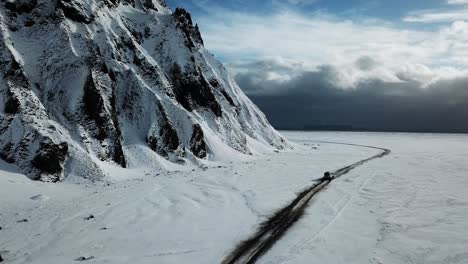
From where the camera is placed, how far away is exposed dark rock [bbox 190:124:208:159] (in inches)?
1711

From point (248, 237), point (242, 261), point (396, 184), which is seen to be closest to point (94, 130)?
point (248, 237)

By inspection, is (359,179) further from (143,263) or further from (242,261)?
(143,263)

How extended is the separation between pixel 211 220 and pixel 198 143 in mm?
22974

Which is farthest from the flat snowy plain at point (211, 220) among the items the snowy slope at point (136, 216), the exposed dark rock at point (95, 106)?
the exposed dark rock at point (95, 106)

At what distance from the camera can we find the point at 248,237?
61.5 feet

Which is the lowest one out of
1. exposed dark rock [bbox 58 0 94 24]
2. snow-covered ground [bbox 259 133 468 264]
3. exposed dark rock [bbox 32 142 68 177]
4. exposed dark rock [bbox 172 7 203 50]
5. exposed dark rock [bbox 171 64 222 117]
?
snow-covered ground [bbox 259 133 468 264]

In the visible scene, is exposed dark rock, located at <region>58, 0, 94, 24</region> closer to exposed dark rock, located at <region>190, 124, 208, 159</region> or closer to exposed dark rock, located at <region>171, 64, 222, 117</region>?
exposed dark rock, located at <region>171, 64, 222, 117</region>

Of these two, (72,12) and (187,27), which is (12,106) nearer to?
(72,12)

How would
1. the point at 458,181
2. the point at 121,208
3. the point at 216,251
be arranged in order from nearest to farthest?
the point at 216,251 → the point at 121,208 → the point at 458,181

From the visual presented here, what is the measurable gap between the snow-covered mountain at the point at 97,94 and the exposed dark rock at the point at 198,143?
0.12 meters

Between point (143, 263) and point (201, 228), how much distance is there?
5250 mm

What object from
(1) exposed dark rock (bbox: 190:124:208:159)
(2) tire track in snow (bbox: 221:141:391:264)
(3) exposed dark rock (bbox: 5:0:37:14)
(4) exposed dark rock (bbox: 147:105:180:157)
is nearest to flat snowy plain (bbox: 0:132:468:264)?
(2) tire track in snow (bbox: 221:141:391:264)

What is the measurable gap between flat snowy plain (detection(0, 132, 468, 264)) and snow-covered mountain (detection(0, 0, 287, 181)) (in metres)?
2.92

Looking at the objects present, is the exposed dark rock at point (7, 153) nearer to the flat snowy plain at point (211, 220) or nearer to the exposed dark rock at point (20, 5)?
the flat snowy plain at point (211, 220)
